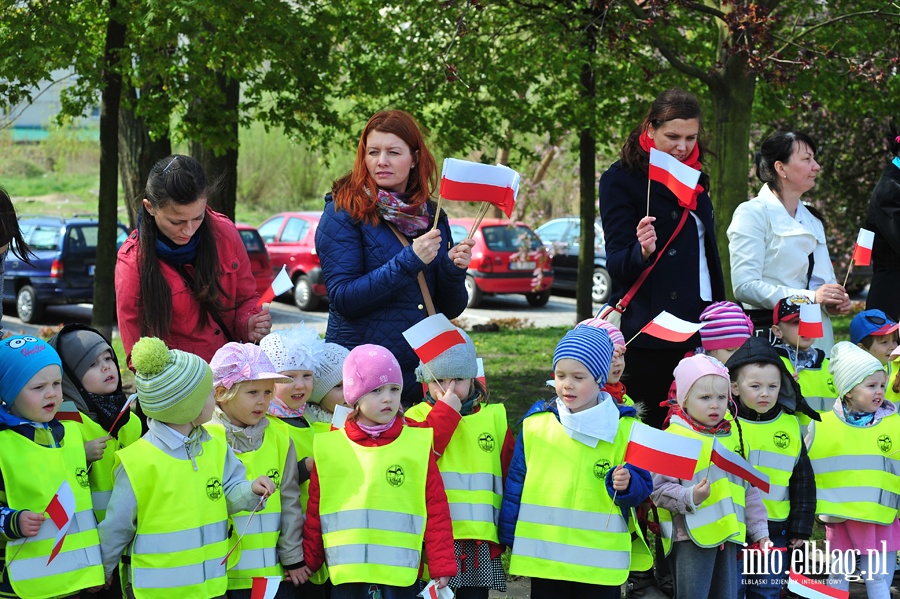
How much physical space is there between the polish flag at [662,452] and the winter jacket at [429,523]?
Result: 769mm

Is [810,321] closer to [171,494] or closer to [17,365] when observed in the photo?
[171,494]

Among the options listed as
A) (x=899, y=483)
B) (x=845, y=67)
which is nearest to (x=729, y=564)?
(x=899, y=483)

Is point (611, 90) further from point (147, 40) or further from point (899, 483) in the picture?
point (899, 483)

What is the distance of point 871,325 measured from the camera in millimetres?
5879

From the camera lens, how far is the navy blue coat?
5.06m

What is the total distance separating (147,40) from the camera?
27.1 ft

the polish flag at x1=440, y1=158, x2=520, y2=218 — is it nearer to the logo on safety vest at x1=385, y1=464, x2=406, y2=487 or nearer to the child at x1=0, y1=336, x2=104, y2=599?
the logo on safety vest at x1=385, y1=464, x2=406, y2=487

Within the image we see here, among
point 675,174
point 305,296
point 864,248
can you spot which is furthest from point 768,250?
point 305,296

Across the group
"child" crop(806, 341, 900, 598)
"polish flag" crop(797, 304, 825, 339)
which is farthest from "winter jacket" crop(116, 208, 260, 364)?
"child" crop(806, 341, 900, 598)

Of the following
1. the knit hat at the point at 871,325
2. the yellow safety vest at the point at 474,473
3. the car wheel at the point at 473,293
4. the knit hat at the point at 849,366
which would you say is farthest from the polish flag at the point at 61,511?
the car wheel at the point at 473,293

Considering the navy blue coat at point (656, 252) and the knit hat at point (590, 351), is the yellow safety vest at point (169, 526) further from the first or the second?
the navy blue coat at point (656, 252)

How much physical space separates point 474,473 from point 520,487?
0.71ft

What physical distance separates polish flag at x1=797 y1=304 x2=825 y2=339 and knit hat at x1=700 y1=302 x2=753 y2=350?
1.08 ft

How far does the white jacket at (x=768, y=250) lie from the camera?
554 cm
